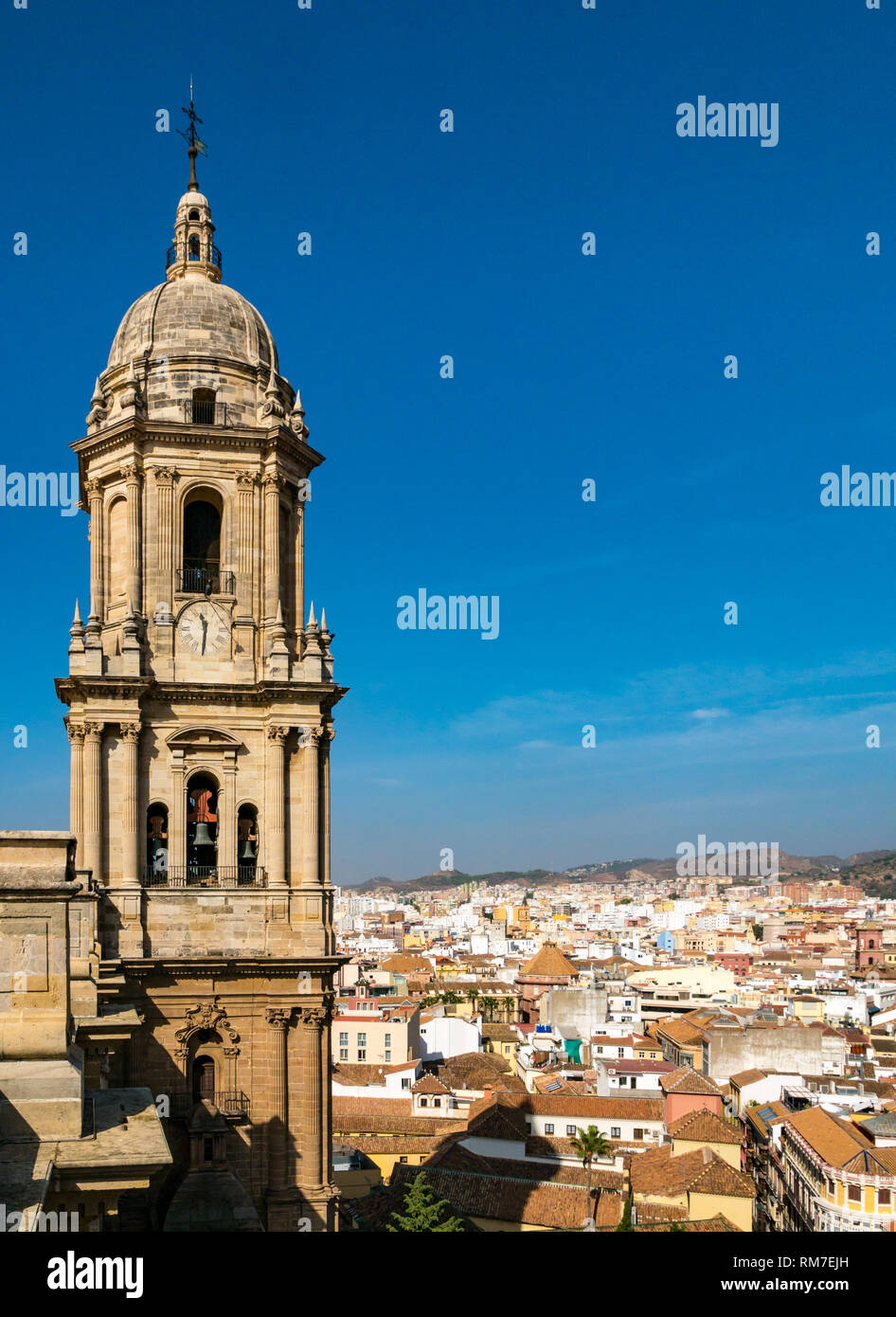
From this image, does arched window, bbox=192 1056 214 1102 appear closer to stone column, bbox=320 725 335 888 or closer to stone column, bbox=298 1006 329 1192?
stone column, bbox=298 1006 329 1192

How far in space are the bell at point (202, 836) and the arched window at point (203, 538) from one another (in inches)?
191

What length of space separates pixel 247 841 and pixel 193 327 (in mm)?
10509

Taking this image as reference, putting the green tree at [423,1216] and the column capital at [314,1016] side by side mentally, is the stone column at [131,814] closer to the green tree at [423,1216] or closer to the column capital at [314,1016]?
the column capital at [314,1016]

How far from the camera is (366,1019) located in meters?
87.8

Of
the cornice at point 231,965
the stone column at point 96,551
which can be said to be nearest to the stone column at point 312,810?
the cornice at point 231,965

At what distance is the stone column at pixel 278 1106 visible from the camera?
24.0 metres

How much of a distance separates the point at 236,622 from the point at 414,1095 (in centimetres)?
4871

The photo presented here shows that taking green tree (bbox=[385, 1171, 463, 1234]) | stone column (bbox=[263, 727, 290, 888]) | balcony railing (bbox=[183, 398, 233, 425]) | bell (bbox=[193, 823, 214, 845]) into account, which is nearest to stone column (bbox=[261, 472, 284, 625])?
balcony railing (bbox=[183, 398, 233, 425])

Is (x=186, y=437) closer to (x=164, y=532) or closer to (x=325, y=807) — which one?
(x=164, y=532)

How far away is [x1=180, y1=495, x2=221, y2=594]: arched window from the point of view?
87.2 ft

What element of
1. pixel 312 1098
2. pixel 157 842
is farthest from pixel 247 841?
pixel 312 1098

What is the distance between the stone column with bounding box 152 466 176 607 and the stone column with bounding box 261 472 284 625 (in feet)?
6.05

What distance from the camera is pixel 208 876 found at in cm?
2544
